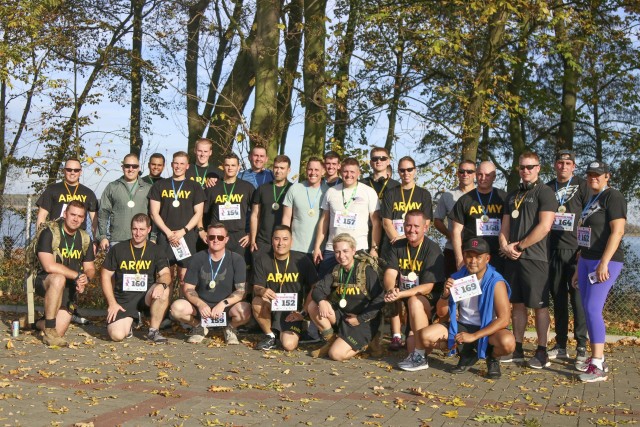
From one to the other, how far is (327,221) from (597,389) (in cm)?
359

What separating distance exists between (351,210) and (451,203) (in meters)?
1.17

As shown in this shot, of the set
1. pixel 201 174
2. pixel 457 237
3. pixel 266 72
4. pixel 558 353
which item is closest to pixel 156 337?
pixel 201 174

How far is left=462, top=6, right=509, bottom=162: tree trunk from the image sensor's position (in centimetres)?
1502

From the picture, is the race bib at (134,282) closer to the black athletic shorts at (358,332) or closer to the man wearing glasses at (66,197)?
the man wearing glasses at (66,197)

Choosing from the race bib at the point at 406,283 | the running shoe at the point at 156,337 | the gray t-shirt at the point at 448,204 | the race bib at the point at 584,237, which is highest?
the gray t-shirt at the point at 448,204

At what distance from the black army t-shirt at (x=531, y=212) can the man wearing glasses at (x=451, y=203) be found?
0.88 metres

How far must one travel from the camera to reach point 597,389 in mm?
7402

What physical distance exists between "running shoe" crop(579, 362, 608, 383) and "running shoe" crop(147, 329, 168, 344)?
15.1ft

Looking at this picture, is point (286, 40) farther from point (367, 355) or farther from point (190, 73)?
point (367, 355)

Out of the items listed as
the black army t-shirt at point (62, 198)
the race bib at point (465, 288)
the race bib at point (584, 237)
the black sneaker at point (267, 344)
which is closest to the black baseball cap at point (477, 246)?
the race bib at point (465, 288)

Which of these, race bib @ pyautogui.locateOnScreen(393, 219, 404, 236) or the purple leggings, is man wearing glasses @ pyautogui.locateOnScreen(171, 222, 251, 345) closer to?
race bib @ pyautogui.locateOnScreen(393, 219, 404, 236)

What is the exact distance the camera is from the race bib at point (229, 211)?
10.0 meters

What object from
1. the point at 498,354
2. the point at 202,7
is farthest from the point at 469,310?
the point at 202,7

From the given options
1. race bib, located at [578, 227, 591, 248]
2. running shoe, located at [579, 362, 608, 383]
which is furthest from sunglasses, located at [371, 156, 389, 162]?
running shoe, located at [579, 362, 608, 383]
